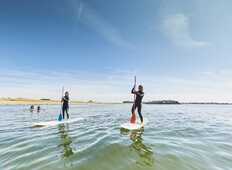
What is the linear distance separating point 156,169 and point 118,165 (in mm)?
1275

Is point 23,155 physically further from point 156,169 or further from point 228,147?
point 228,147

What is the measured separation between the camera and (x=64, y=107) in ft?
71.4

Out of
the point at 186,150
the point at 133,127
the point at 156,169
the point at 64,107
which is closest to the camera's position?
the point at 156,169

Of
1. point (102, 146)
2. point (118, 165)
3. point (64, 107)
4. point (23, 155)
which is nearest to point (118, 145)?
point (102, 146)

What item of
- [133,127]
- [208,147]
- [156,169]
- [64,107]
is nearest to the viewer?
[156,169]

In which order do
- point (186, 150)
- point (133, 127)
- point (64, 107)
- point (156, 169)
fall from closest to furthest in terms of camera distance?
point (156, 169) < point (186, 150) < point (133, 127) < point (64, 107)

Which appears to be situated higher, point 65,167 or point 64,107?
point 64,107

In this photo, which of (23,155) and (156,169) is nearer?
(156,169)

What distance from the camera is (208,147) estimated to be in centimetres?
992

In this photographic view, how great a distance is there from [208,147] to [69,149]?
21.4ft

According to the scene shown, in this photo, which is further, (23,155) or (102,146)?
(102,146)

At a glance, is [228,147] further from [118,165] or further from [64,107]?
[64,107]

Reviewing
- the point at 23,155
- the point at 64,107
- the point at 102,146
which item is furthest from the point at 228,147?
the point at 64,107

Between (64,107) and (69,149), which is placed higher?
(64,107)
